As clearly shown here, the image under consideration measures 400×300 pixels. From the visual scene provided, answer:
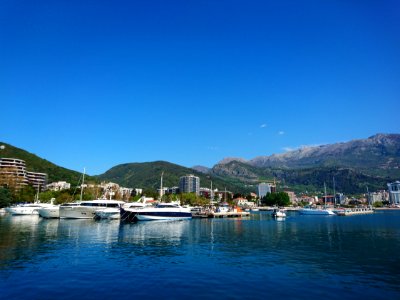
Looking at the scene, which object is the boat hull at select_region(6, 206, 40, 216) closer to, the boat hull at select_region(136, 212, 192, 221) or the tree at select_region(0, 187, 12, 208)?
the tree at select_region(0, 187, 12, 208)

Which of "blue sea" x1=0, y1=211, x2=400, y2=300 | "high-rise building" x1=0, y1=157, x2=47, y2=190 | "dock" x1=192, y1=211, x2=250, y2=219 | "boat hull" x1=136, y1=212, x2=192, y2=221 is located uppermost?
"high-rise building" x1=0, y1=157, x2=47, y2=190

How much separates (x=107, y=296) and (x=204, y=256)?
14.8 metres

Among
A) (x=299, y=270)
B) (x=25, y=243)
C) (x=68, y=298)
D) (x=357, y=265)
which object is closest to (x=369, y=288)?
(x=299, y=270)

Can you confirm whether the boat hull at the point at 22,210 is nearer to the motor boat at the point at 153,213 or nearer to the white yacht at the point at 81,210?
the white yacht at the point at 81,210

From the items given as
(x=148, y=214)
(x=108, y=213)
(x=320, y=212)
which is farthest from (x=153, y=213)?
(x=320, y=212)

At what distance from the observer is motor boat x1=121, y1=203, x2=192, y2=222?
252ft

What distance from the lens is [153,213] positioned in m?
78.7

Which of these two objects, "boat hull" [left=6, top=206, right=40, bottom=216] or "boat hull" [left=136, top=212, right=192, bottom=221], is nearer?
"boat hull" [left=136, top=212, right=192, bottom=221]

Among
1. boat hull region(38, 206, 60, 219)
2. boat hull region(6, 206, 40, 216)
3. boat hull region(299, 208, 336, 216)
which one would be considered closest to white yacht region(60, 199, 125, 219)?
boat hull region(38, 206, 60, 219)

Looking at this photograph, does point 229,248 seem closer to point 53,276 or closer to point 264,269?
point 264,269

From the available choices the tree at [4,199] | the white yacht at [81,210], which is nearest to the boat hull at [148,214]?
the white yacht at [81,210]

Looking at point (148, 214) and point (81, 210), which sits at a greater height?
point (81, 210)

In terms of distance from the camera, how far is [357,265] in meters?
27.1

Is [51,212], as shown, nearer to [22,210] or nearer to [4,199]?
[22,210]
